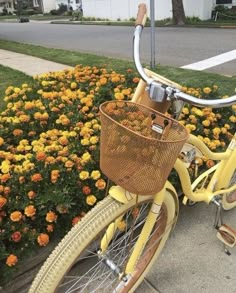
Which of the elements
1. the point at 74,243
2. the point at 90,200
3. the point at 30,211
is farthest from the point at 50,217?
the point at 74,243

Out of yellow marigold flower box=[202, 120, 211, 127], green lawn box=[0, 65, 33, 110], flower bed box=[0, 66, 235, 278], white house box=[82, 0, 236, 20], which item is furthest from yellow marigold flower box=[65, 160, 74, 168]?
white house box=[82, 0, 236, 20]

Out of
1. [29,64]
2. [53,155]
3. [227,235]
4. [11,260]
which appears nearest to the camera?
[11,260]

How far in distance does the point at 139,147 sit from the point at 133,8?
78.0 ft

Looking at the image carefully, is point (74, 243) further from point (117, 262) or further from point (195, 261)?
point (195, 261)

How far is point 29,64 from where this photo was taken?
7.62 m

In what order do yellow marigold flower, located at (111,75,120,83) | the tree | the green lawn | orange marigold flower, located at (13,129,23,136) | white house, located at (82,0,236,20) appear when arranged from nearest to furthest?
orange marigold flower, located at (13,129,23,136) → yellow marigold flower, located at (111,75,120,83) → the green lawn → the tree → white house, located at (82,0,236,20)

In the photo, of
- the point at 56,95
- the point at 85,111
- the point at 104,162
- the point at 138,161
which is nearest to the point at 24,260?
the point at 104,162

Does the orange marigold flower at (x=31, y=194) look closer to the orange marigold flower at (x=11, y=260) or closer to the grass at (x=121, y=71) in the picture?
the orange marigold flower at (x=11, y=260)

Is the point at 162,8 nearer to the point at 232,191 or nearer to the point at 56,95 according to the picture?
the point at 56,95

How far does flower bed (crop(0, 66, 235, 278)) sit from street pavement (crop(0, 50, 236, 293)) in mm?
553

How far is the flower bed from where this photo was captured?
215 centimetres

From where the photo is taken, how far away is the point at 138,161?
53.3 inches

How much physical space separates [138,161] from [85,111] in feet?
6.98

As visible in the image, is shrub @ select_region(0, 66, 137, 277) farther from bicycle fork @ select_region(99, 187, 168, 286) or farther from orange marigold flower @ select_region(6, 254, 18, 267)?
bicycle fork @ select_region(99, 187, 168, 286)
